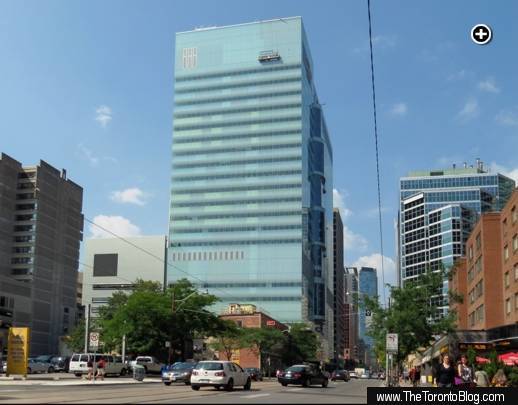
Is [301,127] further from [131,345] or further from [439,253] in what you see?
[131,345]

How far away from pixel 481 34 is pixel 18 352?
1388 inches

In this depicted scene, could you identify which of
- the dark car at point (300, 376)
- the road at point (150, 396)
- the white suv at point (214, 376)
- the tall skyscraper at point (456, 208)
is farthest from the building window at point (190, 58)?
the road at point (150, 396)

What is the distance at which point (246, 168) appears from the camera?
175 metres

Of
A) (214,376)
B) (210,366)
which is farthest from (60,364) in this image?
(214,376)

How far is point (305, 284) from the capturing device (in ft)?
570

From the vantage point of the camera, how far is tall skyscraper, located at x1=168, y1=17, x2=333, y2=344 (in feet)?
556

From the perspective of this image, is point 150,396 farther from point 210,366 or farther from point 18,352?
point 18,352

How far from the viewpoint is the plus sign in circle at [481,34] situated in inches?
641

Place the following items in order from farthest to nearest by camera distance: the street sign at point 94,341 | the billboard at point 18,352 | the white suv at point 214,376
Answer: the billboard at point 18,352, the street sign at point 94,341, the white suv at point 214,376

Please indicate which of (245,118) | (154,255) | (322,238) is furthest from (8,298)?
(322,238)

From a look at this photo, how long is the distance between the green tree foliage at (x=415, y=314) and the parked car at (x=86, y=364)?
69.4ft

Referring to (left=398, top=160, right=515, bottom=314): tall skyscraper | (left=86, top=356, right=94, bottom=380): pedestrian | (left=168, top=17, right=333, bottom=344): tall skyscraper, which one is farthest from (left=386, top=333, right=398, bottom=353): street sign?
(left=398, top=160, right=515, bottom=314): tall skyscraper

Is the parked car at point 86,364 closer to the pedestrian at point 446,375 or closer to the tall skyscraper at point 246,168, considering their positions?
the pedestrian at point 446,375

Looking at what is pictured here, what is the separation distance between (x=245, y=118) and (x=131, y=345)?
115 meters
